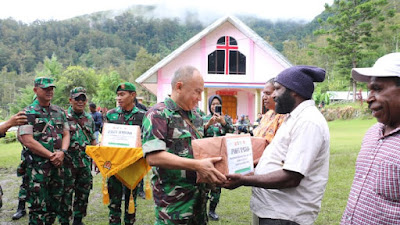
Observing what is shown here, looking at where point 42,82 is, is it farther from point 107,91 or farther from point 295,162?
point 107,91

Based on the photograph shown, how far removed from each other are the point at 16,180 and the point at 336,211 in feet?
26.7

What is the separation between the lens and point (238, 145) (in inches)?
88.4


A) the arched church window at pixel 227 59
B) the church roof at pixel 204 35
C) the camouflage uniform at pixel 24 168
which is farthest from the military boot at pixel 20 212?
the arched church window at pixel 227 59

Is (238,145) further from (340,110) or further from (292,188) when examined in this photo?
(340,110)

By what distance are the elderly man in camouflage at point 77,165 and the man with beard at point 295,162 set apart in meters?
3.53

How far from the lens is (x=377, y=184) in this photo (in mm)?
1872

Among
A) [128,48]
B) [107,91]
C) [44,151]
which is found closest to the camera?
[44,151]

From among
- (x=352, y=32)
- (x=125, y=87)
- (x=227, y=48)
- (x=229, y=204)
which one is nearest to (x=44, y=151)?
(x=125, y=87)

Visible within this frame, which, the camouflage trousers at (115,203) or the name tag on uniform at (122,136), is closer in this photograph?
the name tag on uniform at (122,136)

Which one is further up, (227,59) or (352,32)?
(352,32)

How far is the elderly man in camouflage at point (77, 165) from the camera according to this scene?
4.83 m

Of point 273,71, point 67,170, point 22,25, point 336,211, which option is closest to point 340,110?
point 273,71

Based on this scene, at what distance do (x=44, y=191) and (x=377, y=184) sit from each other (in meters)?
3.98

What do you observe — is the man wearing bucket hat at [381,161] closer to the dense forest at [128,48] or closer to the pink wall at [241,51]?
the pink wall at [241,51]
